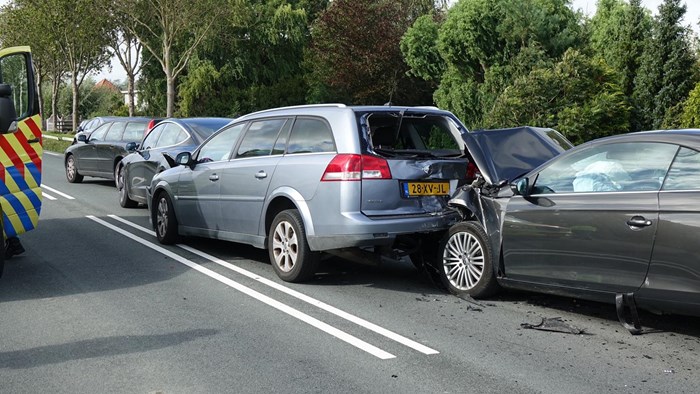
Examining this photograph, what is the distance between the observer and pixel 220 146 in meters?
9.50

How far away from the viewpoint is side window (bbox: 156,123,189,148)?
13078 mm

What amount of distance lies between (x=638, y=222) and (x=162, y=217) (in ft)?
21.8

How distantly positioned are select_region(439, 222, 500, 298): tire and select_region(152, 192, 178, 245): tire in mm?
4170

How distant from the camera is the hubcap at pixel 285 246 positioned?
7898 millimetres

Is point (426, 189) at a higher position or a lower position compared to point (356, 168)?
lower

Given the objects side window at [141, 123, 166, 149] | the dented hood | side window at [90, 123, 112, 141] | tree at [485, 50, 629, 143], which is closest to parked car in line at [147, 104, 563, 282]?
the dented hood

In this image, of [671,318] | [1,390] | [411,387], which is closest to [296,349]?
[411,387]

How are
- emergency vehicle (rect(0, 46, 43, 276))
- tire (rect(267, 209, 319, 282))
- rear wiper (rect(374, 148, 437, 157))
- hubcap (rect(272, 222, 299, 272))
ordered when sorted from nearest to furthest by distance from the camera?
rear wiper (rect(374, 148, 437, 157)) < tire (rect(267, 209, 319, 282)) < hubcap (rect(272, 222, 299, 272)) < emergency vehicle (rect(0, 46, 43, 276))

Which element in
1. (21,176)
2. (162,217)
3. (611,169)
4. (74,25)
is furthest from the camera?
(74,25)

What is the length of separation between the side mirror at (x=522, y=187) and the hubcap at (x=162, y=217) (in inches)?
206

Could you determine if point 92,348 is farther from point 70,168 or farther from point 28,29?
point 28,29

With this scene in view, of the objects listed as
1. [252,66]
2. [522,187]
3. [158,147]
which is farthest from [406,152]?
[252,66]

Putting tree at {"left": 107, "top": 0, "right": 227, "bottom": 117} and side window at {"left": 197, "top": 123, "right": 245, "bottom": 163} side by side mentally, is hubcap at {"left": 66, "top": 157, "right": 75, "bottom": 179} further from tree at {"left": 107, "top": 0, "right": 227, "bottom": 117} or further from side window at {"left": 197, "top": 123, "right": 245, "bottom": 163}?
tree at {"left": 107, "top": 0, "right": 227, "bottom": 117}

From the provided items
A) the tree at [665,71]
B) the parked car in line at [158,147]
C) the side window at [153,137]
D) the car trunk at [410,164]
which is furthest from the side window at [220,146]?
the tree at [665,71]
